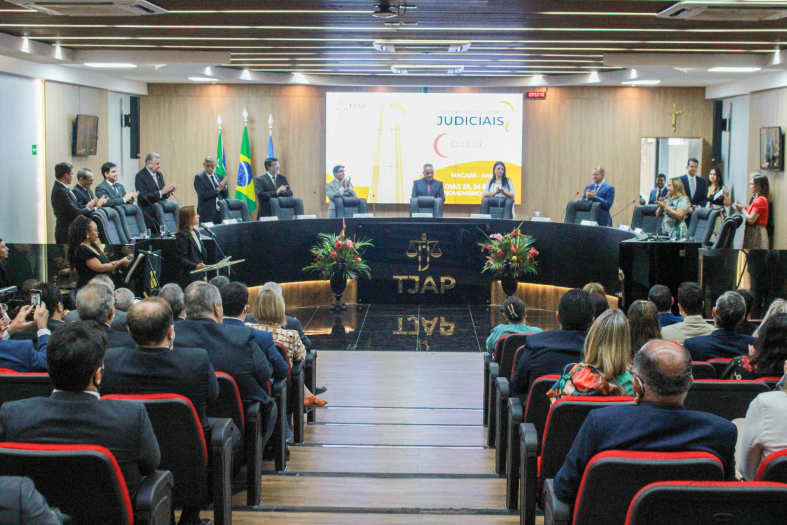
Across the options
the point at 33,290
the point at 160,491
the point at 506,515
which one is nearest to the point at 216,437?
the point at 160,491

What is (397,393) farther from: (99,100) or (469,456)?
(99,100)

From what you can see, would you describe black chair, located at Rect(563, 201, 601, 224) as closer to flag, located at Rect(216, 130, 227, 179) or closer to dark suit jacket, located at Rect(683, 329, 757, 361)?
flag, located at Rect(216, 130, 227, 179)

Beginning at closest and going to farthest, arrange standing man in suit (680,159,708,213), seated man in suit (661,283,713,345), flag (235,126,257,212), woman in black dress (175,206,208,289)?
seated man in suit (661,283,713,345), woman in black dress (175,206,208,289), standing man in suit (680,159,708,213), flag (235,126,257,212)

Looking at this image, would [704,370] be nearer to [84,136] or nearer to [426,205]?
[426,205]

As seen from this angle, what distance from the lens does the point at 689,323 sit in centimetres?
449

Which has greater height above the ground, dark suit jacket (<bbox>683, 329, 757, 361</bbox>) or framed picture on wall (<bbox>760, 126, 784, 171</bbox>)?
framed picture on wall (<bbox>760, 126, 784, 171</bbox>)

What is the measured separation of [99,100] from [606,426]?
461 inches

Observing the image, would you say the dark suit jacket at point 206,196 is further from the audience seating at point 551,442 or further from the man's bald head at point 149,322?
the audience seating at point 551,442

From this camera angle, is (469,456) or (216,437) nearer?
(216,437)

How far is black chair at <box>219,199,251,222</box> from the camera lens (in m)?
10.6

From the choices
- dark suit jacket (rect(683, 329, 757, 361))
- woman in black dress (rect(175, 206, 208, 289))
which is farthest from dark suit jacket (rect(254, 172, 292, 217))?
dark suit jacket (rect(683, 329, 757, 361))

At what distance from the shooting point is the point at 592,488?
7.33ft

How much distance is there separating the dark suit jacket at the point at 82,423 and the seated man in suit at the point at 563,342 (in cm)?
188

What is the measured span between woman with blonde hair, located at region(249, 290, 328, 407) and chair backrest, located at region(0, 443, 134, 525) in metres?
2.35
